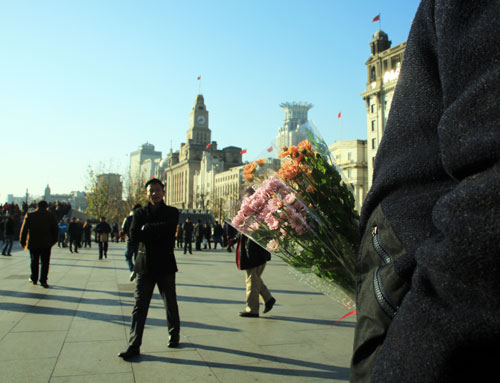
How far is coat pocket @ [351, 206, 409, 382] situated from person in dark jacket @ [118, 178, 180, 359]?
165 inches

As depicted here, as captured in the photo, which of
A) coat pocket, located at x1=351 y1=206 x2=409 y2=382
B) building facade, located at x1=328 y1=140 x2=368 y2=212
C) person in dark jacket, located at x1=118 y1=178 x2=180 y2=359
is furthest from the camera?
building facade, located at x1=328 y1=140 x2=368 y2=212

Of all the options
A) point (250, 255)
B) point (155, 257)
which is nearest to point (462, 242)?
point (155, 257)

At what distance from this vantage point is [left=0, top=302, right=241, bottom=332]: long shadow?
6078 millimetres

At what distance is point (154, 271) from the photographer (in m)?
5.09

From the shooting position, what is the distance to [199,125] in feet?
481

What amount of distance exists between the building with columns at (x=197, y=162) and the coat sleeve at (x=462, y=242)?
121703mm

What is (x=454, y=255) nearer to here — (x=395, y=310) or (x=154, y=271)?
(x=395, y=310)

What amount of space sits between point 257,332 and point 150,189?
2414 millimetres

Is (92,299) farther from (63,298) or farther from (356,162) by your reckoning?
(356,162)

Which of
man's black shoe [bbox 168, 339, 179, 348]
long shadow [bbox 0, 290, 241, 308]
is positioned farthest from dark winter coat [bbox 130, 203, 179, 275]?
long shadow [bbox 0, 290, 241, 308]

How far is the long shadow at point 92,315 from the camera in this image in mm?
6078

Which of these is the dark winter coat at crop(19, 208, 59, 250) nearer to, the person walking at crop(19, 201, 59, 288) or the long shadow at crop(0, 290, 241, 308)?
the person walking at crop(19, 201, 59, 288)

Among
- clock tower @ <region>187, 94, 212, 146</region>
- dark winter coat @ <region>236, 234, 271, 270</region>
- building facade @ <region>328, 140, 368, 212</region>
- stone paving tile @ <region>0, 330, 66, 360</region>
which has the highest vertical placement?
clock tower @ <region>187, 94, 212, 146</region>

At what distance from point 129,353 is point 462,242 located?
447 cm
